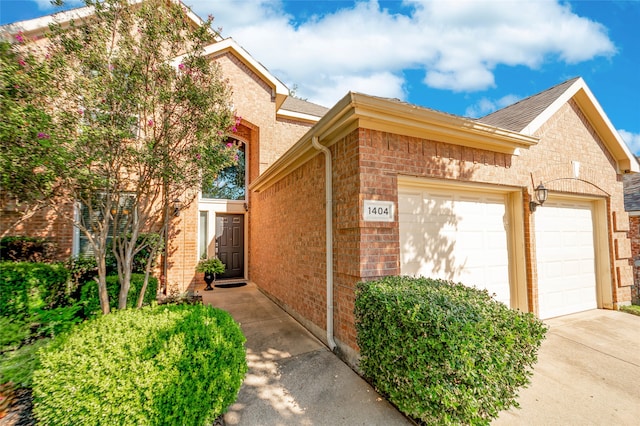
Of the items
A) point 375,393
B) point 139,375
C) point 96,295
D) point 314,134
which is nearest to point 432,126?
point 314,134

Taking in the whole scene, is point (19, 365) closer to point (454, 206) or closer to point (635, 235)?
point (454, 206)

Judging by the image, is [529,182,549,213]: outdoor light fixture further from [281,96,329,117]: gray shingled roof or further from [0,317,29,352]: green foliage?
[281,96,329,117]: gray shingled roof

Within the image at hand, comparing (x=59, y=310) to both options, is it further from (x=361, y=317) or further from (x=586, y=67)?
(x=586, y=67)

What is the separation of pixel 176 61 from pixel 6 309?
464 centimetres

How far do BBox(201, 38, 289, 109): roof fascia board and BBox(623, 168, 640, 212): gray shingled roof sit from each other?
1202cm

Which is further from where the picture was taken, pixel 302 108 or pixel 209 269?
pixel 302 108

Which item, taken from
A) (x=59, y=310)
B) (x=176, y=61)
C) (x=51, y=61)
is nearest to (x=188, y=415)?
(x=59, y=310)

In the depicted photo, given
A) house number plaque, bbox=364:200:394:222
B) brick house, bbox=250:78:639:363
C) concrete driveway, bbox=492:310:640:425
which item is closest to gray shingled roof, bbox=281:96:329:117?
brick house, bbox=250:78:639:363

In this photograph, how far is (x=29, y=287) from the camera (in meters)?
4.30

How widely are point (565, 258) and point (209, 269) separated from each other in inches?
361

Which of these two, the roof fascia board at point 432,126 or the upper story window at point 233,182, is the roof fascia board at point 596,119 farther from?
the upper story window at point 233,182

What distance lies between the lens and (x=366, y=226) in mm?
3471

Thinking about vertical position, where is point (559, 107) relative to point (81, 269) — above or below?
above

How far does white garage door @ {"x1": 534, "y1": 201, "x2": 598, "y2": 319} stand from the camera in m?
5.45
